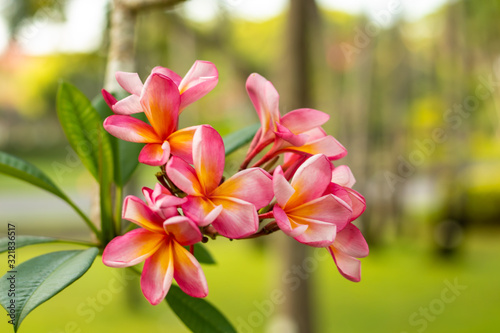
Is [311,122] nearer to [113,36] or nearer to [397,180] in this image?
[113,36]

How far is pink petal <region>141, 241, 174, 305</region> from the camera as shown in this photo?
0.47 meters

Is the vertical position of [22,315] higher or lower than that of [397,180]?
higher

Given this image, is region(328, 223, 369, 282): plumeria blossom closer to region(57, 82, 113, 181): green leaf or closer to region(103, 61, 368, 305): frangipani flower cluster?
region(103, 61, 368, 305): frangipani flower cluster

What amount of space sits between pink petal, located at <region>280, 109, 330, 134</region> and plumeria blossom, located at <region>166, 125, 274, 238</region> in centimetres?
11

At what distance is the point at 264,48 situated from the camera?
15562 millimetres

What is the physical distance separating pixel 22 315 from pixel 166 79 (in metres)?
0.24

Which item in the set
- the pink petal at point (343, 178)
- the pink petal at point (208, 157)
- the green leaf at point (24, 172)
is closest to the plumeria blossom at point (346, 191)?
the pink petal at point (343, 178)

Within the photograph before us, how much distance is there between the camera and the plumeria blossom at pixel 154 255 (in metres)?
0.47

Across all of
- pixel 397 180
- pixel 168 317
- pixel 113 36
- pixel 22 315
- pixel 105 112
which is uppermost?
pixel 113 36

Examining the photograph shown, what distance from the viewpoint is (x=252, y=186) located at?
0.48 m

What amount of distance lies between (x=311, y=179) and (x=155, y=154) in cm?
14

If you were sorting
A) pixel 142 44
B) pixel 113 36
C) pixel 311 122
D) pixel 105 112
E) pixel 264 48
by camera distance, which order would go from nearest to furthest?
pixel 311 122 < pixel 105 112 < pixel 113 36 < pixel 142 44 < pixel 264 48

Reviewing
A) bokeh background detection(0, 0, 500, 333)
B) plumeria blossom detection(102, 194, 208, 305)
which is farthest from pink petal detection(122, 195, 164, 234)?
bokeh background detection(0, 0, 500, 333)

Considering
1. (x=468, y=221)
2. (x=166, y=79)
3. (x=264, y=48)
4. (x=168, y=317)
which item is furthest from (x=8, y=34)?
(x=264, y=48)
